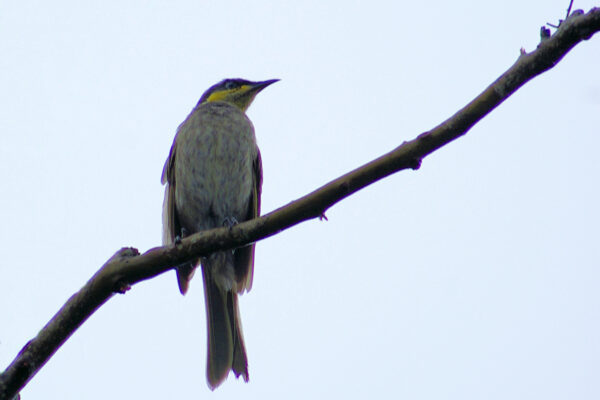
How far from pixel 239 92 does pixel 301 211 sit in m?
4.50

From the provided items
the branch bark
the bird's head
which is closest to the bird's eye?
the bird's head

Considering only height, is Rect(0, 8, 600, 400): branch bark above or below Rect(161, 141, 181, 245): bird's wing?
below

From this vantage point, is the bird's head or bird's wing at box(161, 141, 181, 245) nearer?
bird's wing at box(161, 141, 181, 245)

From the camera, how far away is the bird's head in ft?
26.1

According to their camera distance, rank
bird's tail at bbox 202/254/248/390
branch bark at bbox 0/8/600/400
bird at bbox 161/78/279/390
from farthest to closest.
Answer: bird at bbox 161/78/279/390, bird's tail at bbox 202/254/248/390, branch bark at bbox 0/8/600/400

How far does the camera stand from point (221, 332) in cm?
619

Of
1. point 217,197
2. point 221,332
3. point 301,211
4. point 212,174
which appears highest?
point 212,174

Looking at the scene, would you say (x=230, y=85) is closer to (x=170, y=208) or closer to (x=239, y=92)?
(x=239, y=92)

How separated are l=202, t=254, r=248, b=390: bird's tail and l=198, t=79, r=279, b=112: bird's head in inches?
80.7

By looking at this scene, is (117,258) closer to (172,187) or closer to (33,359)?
(33,359)

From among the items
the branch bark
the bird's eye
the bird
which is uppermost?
the bird's eye

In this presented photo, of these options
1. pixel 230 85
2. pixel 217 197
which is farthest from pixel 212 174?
pixel 230 85

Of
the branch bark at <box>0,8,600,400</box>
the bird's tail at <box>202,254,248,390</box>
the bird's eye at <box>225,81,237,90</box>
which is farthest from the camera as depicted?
the bird's eye at <box>225,81,237,90</box>

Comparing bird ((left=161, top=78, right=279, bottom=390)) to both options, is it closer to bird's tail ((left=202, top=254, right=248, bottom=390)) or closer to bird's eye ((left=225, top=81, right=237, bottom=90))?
bird's tail ((left=202, top=254, right=248, bottom=390))
